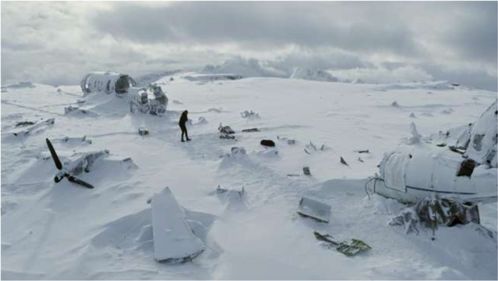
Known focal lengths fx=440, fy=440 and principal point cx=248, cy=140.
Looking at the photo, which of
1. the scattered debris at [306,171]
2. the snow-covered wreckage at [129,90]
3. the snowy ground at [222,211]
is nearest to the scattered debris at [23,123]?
the snowy ground at [222,211]

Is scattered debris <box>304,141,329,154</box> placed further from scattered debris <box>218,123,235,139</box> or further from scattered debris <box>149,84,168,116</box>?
scattered debris <box>149,84,168,116</box>

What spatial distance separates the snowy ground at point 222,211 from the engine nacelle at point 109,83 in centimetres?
1044

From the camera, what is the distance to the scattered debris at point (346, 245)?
465 inches

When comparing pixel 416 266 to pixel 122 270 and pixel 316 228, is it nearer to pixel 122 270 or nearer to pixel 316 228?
pixel 316 228

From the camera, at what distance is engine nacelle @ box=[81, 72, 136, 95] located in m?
37.9

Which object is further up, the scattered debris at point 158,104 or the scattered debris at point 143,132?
the scattered debris at point 158,104

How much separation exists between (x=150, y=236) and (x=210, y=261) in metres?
2.17

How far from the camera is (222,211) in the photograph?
14188mm

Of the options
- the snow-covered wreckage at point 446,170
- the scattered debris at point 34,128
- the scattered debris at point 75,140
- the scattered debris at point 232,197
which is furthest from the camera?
the scattered debris at point 34,128

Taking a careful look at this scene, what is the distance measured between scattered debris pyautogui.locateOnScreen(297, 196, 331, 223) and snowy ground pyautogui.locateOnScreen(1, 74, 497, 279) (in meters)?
0.23

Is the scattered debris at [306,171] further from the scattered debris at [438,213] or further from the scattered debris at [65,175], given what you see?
the scattered debris at [65,175]

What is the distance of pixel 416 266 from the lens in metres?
11.2

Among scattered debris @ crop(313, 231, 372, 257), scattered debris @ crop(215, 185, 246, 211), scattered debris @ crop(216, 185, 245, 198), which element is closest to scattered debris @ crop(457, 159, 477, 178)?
scattered debris @ crop(313, 231, 372, 257)

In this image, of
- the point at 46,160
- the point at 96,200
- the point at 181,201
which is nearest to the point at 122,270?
the point at 181,201
